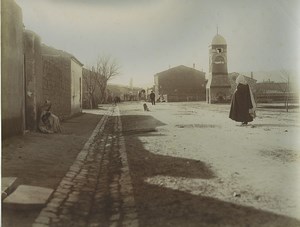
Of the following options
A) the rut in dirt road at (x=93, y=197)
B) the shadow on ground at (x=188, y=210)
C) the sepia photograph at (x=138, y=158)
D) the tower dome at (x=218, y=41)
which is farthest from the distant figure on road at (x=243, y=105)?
the tower dome at (x=218, y=41)

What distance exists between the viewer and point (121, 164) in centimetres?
692

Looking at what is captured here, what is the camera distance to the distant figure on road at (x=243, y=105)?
43.7 ft

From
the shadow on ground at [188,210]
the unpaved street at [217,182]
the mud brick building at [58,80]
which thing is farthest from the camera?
the mud brick building at [58,80]

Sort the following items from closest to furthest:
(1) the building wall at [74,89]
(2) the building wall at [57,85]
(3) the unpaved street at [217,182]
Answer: (3) the unpaved street at [217,182]
(2) the building wall at [57,85]
(1) the building wall at [74,89]

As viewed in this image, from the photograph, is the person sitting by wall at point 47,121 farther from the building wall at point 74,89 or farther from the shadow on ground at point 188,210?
the building wall at point 74,89

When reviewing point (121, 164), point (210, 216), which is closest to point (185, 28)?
point (121, 164)

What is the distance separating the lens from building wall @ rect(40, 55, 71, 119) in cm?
1427

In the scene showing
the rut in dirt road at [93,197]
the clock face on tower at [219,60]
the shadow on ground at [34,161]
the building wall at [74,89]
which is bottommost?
the rut in dirt road at [93,197]

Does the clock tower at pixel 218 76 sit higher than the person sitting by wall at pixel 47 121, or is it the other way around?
the clock tower at pixel 218 76

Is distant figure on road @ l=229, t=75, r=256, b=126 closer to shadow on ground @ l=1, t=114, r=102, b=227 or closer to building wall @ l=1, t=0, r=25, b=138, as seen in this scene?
shadow on ground @ l=1, t=114, r=102, b=227

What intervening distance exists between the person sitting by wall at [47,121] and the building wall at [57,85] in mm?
1204

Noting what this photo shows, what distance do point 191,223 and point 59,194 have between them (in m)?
1.85

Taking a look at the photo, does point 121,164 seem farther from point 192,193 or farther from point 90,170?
point 192,193

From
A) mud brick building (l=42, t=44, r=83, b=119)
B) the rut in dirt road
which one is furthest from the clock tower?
the rut in dirt road
